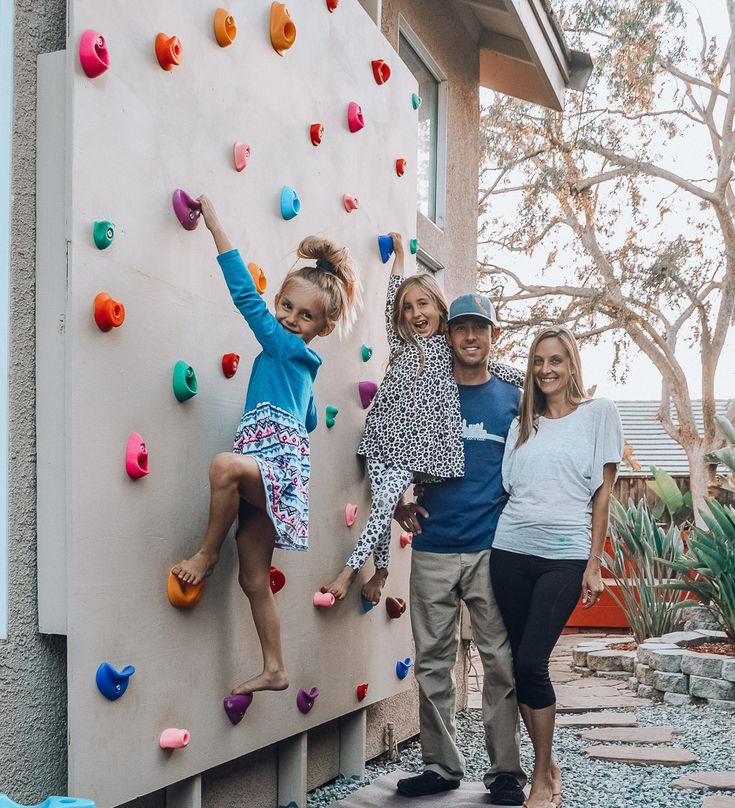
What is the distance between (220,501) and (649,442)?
20495mm

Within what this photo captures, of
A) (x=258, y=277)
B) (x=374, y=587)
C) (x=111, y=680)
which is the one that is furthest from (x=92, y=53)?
(x=374, y=587)

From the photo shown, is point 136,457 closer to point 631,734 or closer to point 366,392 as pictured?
point 366,392

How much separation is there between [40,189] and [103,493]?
85cm

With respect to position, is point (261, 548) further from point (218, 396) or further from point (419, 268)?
point (419, 268)

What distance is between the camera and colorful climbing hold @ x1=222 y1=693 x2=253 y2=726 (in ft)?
11.7

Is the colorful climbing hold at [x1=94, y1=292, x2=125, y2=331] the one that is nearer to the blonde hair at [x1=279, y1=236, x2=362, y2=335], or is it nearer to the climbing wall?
the climbing wall

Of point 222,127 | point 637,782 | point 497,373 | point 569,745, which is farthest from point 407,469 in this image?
point 569,745

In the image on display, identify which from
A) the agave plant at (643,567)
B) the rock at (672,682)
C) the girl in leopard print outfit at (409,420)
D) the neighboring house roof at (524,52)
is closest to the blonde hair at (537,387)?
the girl in leopard print outfit at (409,420)

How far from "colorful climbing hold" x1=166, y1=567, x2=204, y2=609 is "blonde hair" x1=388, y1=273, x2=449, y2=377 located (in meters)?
1.65

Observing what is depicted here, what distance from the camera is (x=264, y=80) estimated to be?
3879mm

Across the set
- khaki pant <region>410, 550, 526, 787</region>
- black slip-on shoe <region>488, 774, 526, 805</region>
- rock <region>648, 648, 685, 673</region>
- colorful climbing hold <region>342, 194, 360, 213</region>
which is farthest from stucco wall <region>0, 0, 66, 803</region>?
rock <region>648, 648, 685, 673</region>

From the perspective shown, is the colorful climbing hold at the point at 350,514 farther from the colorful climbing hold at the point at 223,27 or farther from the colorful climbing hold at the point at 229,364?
the colorful climbing hold at the point at 223,27

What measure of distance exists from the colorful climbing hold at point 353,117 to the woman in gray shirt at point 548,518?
123cm

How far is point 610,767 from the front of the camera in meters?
5.48
